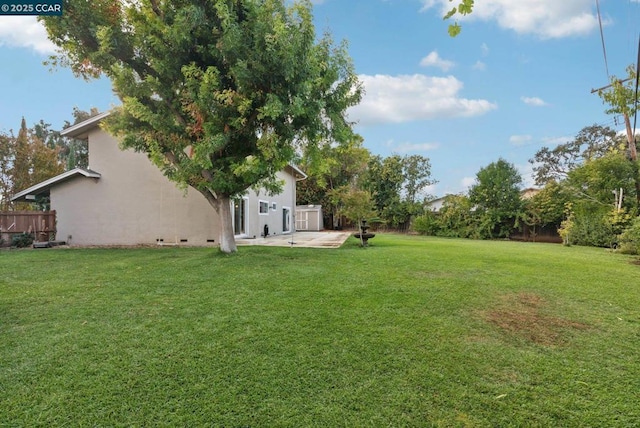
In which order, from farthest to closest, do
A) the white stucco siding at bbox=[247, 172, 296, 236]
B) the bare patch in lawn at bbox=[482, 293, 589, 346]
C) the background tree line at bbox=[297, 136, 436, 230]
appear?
the background tree line at bbox=[297, 136, 436, 230] < the white stucco siding at bbox=[247, 172, 296, 236] < the bare patch in lawn at bbox=[482, 293, 589, 346]

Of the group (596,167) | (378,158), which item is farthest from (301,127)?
(378,158)

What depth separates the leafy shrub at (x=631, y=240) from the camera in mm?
11284

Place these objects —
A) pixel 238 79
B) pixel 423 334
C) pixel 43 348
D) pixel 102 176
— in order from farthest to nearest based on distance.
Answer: pixel 102 176 < pixel 238 79 < pixel 423 334 < pixel 43 348

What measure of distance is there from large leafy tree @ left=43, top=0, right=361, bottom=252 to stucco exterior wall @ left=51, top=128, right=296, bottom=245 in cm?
402

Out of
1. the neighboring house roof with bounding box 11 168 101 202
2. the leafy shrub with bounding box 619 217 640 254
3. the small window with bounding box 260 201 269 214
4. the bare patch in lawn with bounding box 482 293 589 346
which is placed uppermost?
the neighboring house roof with bounding box 11 168 101 202

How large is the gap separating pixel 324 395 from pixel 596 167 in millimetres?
20253

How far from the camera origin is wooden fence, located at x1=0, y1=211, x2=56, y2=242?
13758 millimetres

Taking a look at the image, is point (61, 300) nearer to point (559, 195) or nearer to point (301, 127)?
point (301, 127)

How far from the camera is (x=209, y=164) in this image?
335 inches

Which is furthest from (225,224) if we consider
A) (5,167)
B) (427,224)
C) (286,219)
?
(5,167)

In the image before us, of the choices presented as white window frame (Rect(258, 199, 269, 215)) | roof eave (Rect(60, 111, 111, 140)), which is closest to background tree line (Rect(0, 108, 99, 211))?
roof eave (Rect(60, 111, 111, 140))

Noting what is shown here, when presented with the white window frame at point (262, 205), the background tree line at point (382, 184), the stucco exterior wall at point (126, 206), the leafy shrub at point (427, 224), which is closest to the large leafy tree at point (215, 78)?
the stucco exterior wall at point (126, 206)

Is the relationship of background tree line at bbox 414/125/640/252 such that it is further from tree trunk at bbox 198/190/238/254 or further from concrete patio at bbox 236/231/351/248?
tree trunk at bbox 198/190/238/254

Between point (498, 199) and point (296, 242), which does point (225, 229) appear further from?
point (498, 199)
